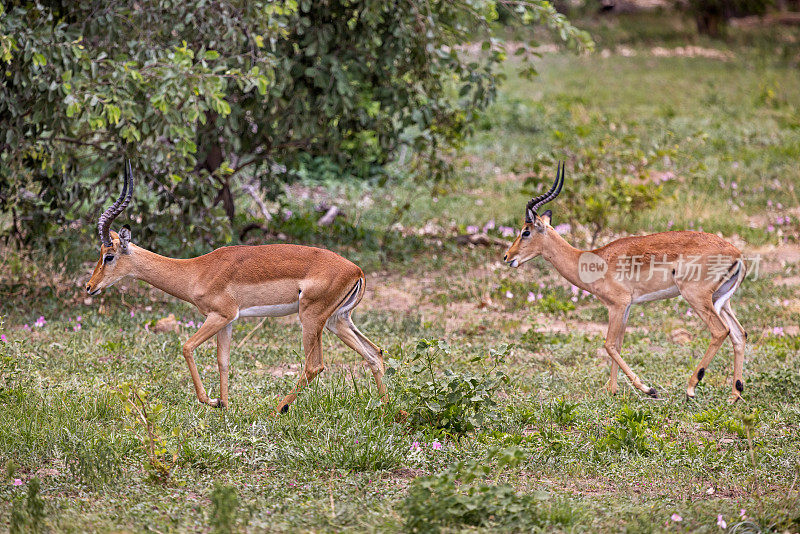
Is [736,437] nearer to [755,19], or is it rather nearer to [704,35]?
[704,35]

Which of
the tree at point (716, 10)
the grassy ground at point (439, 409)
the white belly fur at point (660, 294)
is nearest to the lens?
the grassy ground at point (439, 409)

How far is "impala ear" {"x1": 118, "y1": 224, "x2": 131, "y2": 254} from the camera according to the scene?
6340 millimetres

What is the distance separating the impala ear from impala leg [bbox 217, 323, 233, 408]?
0.88 meters

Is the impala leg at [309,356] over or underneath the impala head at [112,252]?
underneath

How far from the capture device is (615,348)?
23.1 ft

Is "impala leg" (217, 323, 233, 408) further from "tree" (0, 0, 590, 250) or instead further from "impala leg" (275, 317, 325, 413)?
"tree" (0, 0, 590, 250)

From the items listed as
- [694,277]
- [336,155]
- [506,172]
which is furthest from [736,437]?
[506,172]

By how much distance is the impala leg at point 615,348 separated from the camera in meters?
6.82

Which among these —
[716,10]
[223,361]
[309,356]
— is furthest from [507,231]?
[716,10]

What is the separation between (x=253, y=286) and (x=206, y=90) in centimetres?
240

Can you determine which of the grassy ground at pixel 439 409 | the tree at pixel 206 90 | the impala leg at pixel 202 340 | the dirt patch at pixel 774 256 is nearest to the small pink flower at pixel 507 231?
the grassy ground at pixel 439 409

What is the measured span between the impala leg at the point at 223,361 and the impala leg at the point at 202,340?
61mm

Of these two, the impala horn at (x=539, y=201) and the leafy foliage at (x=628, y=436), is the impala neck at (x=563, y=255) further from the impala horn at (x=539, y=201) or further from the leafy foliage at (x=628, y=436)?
the leafy foliage at (x=628, y=436)

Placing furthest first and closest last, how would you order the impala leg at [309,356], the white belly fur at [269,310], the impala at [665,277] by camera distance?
the impala at [665,277]
the white belly fur at [269,310]
the impala leg at [309,356]
